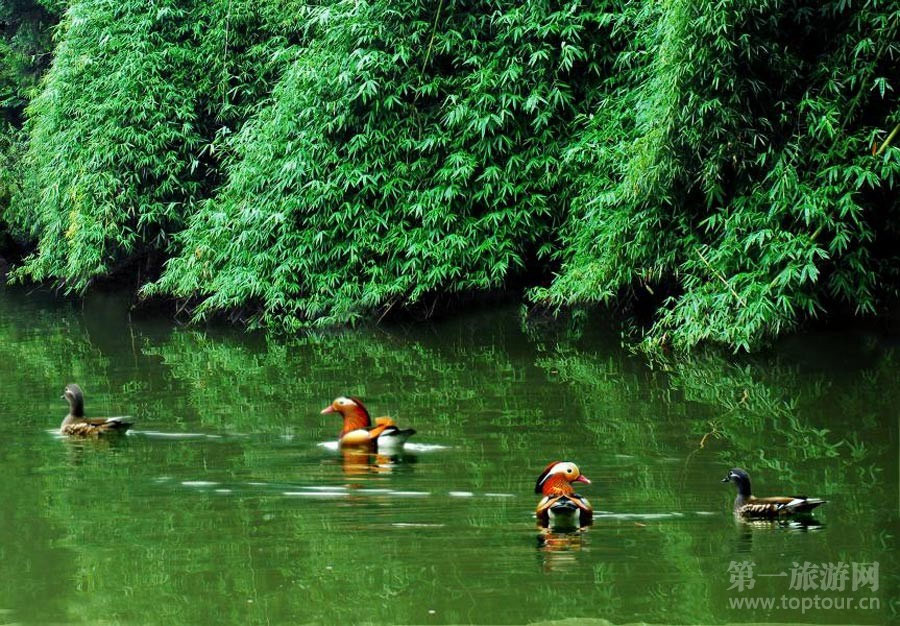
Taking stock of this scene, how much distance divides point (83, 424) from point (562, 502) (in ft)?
11.7

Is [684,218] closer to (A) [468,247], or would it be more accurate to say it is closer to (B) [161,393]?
(A) [468,247]

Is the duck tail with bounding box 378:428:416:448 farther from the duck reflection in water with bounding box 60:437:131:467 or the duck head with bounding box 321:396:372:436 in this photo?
the duck reflection in water with bounding box 60:437:131:467

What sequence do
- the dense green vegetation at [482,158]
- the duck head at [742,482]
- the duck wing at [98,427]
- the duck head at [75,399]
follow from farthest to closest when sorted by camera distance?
the dense green vegetation at [482,158]
the duck head at [75,399]
the duck wing at [98,427]
the duck head at [742,482]

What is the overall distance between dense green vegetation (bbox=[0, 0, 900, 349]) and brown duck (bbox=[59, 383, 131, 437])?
14.1ft

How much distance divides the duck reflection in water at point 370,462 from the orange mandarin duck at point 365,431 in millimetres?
51

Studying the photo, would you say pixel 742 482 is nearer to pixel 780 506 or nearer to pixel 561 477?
pixel 780 506

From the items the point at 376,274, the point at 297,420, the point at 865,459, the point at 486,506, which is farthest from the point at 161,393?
the point at 865,459

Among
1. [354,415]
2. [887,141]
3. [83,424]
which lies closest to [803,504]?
[354,415]

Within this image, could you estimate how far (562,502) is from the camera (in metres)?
4.80

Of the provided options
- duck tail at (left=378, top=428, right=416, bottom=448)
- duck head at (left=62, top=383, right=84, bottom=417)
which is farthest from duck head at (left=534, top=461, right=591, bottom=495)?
duck head at (left=62, top=383, right=84, bottom=417)

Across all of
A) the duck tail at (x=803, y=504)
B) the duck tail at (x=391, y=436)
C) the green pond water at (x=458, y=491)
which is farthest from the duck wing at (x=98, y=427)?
the duck tail at (x=803, y=504)

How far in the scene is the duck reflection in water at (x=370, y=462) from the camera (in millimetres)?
6055

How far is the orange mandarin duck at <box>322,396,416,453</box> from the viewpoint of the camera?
21.3 feet

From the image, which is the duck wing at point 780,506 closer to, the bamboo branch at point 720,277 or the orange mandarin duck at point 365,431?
the orange mandarin duck at point 365,431
